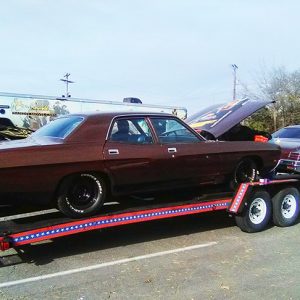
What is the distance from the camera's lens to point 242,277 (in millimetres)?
5359

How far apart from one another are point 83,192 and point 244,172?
2.99 meters

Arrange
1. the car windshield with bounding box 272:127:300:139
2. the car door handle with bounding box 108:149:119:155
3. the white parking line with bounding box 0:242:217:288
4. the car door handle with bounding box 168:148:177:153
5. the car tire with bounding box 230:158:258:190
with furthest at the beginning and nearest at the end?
the car windshield with bounding box 272:127:300:139 < the car tire with bounding box 230:158:258:190 < the car door handle with bounding box 168:148:177:153 < the car door handle with bounding box 108:149:119:155 < the white parking line with bounding box 0:242:217:288

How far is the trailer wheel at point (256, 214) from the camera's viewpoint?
745 centimetres

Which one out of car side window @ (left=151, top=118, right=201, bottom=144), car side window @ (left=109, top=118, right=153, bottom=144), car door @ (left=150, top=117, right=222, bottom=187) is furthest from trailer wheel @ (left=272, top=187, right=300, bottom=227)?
car side window @ (left=109, top=118, right=153, bottom=144)

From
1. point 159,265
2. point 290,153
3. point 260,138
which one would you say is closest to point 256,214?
point 260,138

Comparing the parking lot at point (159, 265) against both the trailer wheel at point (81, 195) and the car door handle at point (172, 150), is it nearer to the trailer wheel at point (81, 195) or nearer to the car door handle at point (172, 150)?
the trailer wheel at point (81, 195)

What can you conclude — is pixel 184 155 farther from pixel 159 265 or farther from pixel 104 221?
pixel 159 265

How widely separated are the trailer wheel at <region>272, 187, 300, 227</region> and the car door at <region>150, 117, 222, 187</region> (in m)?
1.33

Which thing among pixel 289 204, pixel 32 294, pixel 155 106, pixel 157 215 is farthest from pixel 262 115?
pixel 32 294

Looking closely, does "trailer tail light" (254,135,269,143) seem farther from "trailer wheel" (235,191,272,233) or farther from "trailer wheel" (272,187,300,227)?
"trailer wheel" (235,191,272,233)

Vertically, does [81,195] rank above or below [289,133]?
below

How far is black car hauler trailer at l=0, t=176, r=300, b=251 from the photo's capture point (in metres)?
5.55

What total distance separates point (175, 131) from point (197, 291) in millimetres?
2685

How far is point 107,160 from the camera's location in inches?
240
